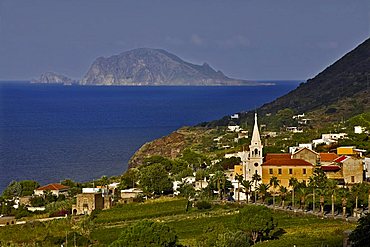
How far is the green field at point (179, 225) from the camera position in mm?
34969

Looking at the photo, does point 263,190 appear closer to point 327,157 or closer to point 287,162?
point 287,162

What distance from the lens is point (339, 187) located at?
46.2 metres

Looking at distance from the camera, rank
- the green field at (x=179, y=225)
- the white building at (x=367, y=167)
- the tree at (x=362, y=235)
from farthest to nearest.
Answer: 1. the white building at (x=367, y=167)
2. the green field at (x=179, y=225)
3. the tree at (x=362, y=235)

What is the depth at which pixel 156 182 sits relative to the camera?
52.5 meters

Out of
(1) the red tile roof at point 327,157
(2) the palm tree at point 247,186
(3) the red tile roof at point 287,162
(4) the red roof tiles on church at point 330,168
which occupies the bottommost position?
(2) the palm tree at point 247,186

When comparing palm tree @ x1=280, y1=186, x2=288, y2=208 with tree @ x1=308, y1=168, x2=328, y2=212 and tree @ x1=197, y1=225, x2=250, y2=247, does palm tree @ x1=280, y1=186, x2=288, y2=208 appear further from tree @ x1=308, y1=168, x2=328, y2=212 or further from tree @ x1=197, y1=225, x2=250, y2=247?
tree @ x1=197, y1=225, x2=250, y2=247

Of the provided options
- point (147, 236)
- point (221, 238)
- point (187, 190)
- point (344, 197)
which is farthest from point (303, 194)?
point (147, 236)

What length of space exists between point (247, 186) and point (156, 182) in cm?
809

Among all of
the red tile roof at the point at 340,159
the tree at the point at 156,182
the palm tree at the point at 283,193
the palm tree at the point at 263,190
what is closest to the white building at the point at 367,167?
the red tile roof at the point at 340,159

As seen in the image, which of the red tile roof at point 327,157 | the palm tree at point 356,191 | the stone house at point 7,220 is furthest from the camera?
the red tile roof at point 327,157

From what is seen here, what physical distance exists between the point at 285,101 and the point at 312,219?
95.0 meters

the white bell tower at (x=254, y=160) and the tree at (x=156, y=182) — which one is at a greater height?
the white bell tower at (x=254, y=160)

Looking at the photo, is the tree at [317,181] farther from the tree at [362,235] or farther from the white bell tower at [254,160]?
the tree at [362,235]

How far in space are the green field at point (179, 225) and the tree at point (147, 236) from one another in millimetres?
2804
